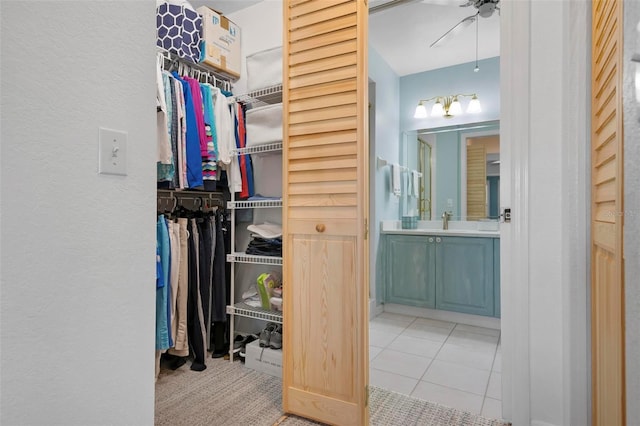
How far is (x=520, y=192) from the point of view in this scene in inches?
63.7

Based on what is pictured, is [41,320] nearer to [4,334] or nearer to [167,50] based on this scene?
[4,334]

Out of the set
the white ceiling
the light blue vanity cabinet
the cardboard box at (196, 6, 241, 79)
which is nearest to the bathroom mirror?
the light blue vanity cabinet

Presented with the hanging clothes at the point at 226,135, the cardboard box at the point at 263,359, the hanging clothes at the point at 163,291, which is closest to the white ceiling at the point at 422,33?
the hanging clothes at the point at 226,135

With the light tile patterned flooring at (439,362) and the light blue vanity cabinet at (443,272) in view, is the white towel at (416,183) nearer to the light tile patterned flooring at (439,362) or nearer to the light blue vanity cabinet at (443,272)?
the light blue vanity cabinet at (443,272)

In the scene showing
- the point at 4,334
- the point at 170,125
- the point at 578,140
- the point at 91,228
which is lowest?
the point at 4,334

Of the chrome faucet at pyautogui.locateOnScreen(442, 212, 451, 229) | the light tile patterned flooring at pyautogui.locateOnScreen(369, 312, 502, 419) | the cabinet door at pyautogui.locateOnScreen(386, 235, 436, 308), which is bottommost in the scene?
the light tile patterned flooring at pyautogui.locateOnScreen(369, 312, 502, 419)

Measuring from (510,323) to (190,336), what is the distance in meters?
1.91

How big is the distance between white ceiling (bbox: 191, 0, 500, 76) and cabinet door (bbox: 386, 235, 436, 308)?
1891 mm

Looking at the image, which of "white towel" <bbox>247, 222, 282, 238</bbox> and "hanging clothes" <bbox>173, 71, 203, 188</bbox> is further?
"white towel" <bbox>247, 222, 282, 238</bbox>

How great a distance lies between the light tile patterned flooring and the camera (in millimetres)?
2057

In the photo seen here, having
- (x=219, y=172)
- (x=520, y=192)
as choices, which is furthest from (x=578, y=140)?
(x=219, y=172)

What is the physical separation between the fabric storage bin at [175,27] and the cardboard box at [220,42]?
106 mm

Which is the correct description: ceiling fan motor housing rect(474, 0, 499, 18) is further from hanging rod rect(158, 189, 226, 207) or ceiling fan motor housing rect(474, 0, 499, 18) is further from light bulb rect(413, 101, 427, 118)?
hanging rod rect(158, 189, 226, 207)

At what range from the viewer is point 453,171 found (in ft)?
13.0
